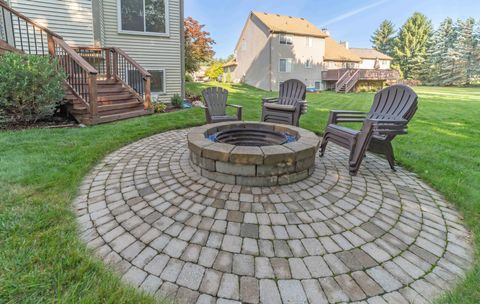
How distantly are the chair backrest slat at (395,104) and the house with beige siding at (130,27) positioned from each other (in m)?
7.43

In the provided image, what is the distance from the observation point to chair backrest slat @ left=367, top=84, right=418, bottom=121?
10.9 ft

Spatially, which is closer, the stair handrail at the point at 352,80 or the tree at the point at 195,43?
the tree at the point at 195,43

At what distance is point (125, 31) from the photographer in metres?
8.34

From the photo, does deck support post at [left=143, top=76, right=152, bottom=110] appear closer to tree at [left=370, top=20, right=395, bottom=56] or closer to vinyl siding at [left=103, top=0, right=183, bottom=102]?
vinyl siding at [left=103, top=0, right=183, bottom=102]

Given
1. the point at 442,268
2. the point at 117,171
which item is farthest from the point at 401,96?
the point at 117,171

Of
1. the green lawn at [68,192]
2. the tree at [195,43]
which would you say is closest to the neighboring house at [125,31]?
the green lawn at [68,192]

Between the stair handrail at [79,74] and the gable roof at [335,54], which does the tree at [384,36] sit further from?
the stair handrail at [79,74]

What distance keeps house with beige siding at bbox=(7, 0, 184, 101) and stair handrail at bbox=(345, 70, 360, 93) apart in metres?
14.6

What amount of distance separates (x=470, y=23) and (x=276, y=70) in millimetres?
33196

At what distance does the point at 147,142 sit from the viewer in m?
4.53

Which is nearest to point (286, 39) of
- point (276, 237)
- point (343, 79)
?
point (343, 79)

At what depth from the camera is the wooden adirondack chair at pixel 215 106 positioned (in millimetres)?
5043

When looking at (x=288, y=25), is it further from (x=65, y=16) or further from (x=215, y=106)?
(x=215, y=106)

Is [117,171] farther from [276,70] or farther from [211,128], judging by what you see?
[276,70]
